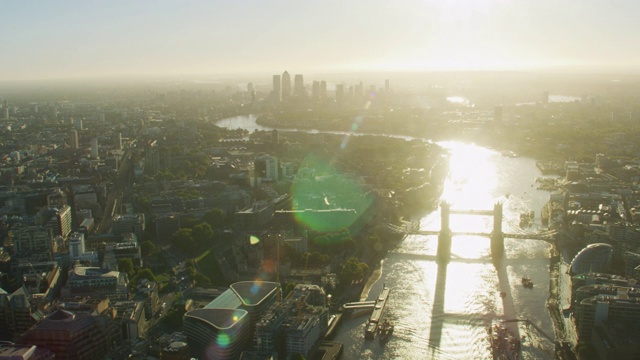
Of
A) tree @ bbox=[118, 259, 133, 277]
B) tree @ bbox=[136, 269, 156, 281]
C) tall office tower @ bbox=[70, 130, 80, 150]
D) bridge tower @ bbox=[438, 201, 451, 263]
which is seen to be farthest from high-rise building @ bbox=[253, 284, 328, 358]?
tall office tower @ bbox=[70, 130, 80, 150]

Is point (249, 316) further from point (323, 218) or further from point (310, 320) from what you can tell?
point (323, 218)

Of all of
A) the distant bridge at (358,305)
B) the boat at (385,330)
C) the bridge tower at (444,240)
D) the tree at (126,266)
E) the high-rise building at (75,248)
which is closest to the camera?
the boat at (385,330)

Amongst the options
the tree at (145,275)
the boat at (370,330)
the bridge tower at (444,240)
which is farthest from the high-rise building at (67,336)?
the bridge tower at (444,240)

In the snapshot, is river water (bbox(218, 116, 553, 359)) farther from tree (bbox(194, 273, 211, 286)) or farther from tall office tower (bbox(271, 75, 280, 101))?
tall office tower (bbox(271, 75, 280, 101))

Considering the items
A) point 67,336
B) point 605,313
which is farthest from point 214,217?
point 605,313

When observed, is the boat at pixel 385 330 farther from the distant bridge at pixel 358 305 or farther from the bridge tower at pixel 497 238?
the bridge tower at pixel 497 238

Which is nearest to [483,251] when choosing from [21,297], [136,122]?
[21,297]
